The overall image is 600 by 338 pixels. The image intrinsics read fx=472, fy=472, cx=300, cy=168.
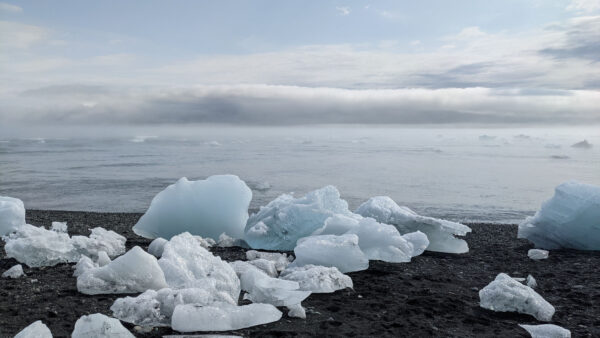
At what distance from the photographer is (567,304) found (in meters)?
4.29

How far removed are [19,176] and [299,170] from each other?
12359 millimetres

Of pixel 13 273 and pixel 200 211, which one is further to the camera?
pixel 200 211

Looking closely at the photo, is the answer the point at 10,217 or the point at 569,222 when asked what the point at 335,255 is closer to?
the point at 569,222

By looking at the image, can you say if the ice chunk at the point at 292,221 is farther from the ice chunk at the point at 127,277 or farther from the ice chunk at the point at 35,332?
the ice chunk at the point at 35,332

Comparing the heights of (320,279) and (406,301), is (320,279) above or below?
above

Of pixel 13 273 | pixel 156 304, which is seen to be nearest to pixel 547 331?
pixel 156 304

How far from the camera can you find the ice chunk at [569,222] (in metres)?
6.67

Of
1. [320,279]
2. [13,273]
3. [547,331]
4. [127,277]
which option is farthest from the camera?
[13,273]

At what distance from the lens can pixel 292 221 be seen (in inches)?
260

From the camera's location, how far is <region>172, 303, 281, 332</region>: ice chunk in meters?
3.32

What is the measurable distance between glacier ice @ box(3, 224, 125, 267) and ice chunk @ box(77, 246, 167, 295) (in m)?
1.15

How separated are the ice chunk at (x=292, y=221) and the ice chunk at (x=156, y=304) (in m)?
2.74

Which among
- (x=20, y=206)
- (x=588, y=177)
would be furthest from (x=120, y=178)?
(x=588, y=177)

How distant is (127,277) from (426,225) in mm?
4128
